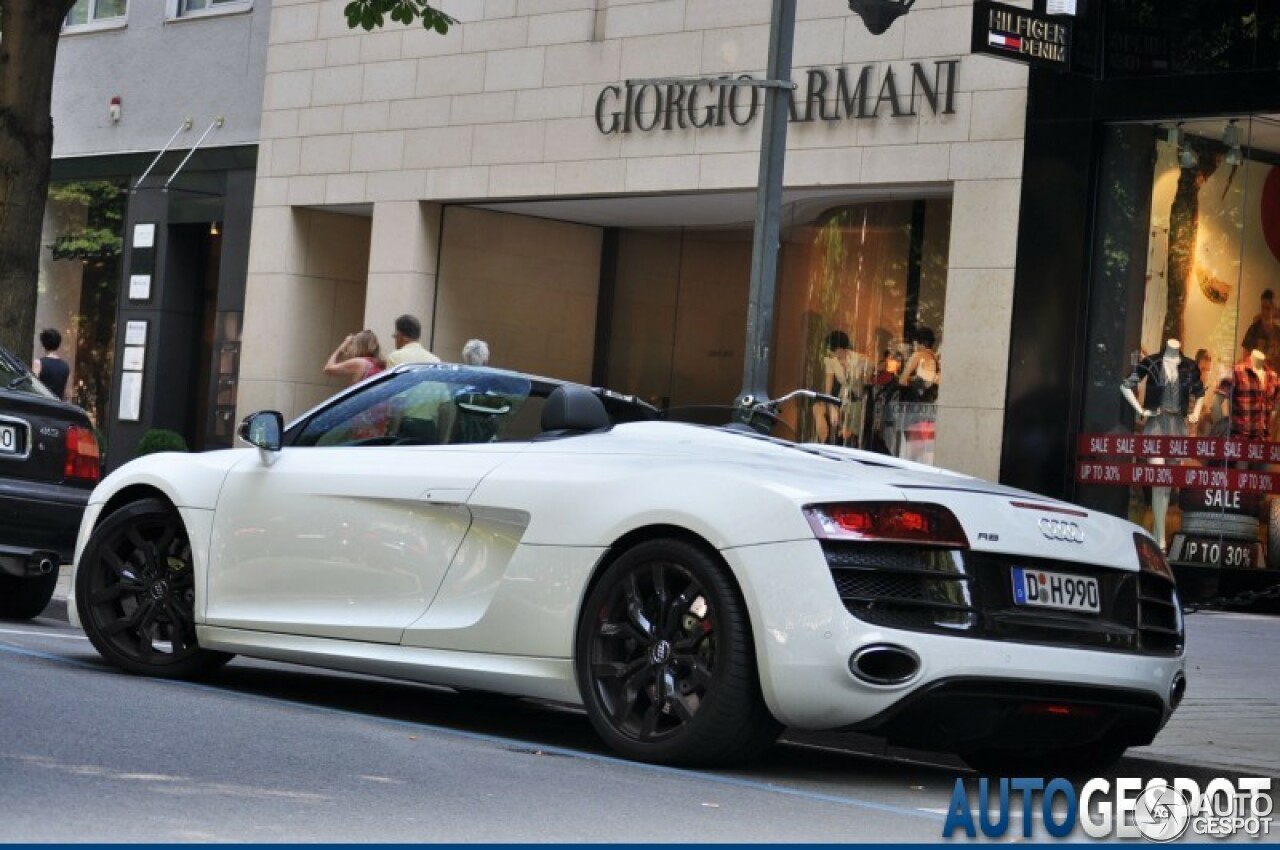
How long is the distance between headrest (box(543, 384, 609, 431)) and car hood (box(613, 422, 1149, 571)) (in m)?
0.22

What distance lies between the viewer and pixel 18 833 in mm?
5184

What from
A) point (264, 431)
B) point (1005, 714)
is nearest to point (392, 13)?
point (264, 431)

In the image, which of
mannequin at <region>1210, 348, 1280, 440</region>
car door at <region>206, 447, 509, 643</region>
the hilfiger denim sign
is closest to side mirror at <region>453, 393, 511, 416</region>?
car door at <region>206, 447, 509, 643</region>

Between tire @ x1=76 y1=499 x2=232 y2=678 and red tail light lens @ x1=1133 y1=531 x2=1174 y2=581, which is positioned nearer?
red tail light lens @ x1=1133 y1=531 x2=1174 y2=581

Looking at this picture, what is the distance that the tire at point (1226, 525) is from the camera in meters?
16.8

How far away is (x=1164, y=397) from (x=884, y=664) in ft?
35.4

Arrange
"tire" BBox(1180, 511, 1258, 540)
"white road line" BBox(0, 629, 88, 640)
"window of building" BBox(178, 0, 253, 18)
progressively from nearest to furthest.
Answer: "white road line" BBox(0, 629, 88, 640) → "tire" BBox(1180, 511, 1258, 540) → "window of building" BBox(178, 0, 253, 18)

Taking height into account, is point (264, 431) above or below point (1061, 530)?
above

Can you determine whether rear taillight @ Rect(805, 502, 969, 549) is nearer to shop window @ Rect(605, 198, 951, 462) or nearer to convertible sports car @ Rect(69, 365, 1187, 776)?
convertible sports car @ Rect(69, 365, 1187, 776)

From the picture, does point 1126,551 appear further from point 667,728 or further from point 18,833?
point 18,833

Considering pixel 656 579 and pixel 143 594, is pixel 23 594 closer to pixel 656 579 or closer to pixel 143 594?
pixel 143 594

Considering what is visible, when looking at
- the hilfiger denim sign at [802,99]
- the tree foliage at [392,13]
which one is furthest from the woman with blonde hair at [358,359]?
the hilfiger denim sign at [802,99]

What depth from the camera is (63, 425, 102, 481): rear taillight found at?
1152cm

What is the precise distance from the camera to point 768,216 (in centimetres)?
1251
